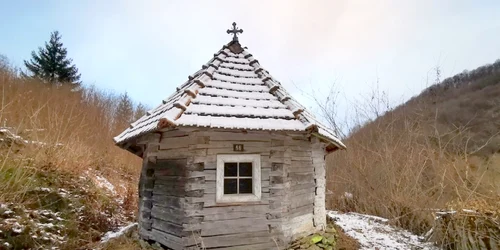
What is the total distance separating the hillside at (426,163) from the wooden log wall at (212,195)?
425cm

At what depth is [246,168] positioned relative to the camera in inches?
227

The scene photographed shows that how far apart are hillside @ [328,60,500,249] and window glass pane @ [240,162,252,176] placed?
5.05 m

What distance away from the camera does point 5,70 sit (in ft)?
48.3

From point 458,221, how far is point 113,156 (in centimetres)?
1330

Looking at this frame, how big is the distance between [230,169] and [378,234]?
511cm

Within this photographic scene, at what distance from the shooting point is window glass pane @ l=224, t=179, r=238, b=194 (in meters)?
5.62

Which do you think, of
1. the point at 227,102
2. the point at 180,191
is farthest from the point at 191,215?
the point at 227,102

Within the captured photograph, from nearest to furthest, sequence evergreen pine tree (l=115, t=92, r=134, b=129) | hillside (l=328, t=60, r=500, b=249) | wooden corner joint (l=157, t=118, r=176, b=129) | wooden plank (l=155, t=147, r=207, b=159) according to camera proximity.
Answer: wooden corner joint (l=157, t=118, r=176, b=129) < wooden plank (l=155, t=147, r=207, b=159) < hillside (l=328, t=60, r=500, b=249) < evergreen pine tree (l=115, t=92, r=134, b=129)

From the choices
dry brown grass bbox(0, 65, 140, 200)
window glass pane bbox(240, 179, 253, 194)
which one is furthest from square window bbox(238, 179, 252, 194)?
dry brown grass bbox(0, 65, 140, 200)

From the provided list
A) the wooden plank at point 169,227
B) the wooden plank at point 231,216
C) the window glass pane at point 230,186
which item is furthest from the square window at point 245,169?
the wooden plank at point 169,227

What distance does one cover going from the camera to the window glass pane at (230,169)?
566 centimetres

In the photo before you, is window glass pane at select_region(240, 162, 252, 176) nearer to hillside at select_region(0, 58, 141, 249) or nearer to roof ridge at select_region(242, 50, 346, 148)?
roof ridge at select_region(242, 50, 346, 148)

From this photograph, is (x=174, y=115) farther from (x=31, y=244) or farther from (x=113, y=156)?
(x=113, y=156)

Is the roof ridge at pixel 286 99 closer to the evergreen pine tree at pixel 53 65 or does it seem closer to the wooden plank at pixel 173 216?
the wooden plank at pixel 173 216
